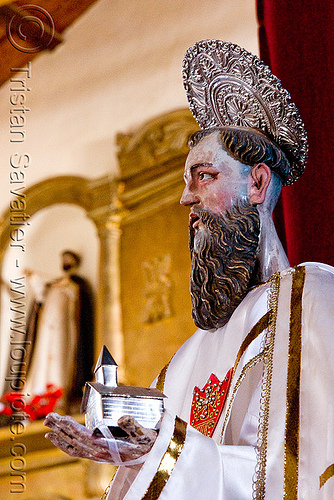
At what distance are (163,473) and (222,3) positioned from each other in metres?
6.20

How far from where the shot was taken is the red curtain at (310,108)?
2.83m

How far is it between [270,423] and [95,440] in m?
0.42

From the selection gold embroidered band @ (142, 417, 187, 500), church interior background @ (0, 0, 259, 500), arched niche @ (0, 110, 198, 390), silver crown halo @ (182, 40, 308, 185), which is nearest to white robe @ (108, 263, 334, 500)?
gold embroidered band @ (142, 417, 187, 500)

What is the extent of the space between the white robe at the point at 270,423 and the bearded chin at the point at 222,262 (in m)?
0.13

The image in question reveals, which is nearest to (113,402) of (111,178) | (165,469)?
Result: (165,469)

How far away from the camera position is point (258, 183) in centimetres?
250

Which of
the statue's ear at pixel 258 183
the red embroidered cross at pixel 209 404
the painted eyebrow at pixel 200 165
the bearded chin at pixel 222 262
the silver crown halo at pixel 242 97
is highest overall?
the silver crown halo at pixel 242 97

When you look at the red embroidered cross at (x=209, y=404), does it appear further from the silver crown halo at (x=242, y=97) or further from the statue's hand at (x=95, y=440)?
the silver crown halo at (x=242, y=97)

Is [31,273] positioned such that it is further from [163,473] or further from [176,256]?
[163,473]

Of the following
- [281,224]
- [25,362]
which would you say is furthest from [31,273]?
[281,224]

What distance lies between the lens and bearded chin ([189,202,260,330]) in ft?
7.80

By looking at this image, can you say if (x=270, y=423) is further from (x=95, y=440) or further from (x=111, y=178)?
(x=111, y=178)

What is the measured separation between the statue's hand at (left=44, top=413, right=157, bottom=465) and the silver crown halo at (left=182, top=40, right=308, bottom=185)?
115 cm

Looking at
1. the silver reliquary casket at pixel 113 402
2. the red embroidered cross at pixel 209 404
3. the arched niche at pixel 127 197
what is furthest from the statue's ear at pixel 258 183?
the arched niche at pixel 127 197
